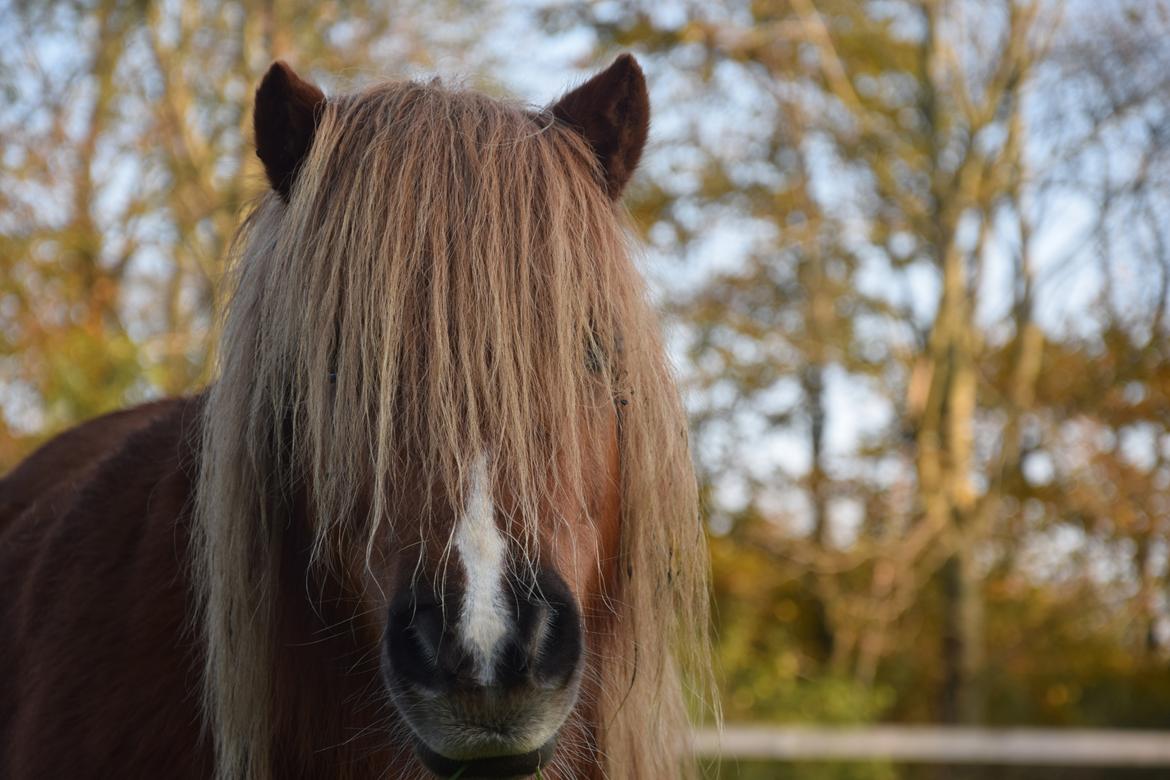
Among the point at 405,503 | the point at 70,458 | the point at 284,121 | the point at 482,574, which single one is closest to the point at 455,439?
the point at 405,503

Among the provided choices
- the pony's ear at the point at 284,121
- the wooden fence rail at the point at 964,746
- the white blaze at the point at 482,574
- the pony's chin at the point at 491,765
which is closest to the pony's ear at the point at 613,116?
the pony's ear at the point at 284,121

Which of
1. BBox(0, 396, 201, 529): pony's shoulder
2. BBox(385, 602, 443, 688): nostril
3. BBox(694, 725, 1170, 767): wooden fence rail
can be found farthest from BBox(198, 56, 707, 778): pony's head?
BBox(694, 725, 1170, 767): wooden fence rail

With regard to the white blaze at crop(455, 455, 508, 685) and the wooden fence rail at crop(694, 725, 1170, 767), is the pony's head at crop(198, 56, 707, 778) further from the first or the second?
the wooden fence rail at crop(694, 725, 1170, 767)

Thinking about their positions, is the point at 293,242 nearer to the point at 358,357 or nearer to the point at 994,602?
the point at 358,357

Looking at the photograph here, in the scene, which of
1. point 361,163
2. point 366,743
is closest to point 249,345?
point 361,163

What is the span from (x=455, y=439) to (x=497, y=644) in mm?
364

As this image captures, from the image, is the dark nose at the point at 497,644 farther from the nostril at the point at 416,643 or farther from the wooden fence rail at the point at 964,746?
the wooden fence rail at the point at 964,746

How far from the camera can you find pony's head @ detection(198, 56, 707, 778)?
1623mm

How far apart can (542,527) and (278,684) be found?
2.05 feet

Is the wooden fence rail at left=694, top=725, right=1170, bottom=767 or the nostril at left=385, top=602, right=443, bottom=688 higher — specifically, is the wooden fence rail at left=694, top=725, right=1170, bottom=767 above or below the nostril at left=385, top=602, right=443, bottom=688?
below

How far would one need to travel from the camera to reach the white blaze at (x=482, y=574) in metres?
1.53

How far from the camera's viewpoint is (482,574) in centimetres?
159

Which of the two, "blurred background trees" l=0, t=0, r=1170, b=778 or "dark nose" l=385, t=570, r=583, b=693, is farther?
"blurred background trees" l=0, t=0, r=1170, b=778

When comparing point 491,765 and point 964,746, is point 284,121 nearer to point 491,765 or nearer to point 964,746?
point 491,765
